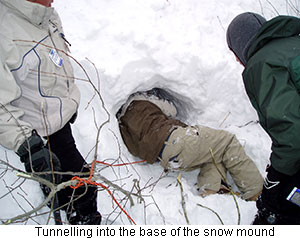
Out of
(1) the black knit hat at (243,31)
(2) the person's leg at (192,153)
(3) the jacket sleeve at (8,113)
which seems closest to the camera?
(3) the jacket sleeve at (8,113)

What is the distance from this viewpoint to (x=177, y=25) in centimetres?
340

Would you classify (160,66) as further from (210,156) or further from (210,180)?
(210,180)

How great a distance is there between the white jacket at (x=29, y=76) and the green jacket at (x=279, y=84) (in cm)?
127

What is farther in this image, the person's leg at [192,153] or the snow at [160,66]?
the snow at [160,66]

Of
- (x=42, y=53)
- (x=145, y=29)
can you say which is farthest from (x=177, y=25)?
(x=42, y=53)

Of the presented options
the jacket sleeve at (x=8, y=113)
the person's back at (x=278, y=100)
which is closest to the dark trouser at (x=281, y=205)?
the person's back at (x=278, y=100)

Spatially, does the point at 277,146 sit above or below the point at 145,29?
below

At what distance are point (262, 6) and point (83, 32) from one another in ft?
10.3

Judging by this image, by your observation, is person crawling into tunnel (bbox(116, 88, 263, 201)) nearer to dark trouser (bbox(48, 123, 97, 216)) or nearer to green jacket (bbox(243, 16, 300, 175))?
dark trouser (bbox(48, 123, 97, 216))

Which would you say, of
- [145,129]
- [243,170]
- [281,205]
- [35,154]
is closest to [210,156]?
[243,170]

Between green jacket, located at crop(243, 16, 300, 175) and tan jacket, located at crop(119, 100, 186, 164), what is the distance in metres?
1.26

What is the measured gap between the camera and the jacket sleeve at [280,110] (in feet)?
4.21

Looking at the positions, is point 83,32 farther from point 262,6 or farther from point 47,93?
point 262,6

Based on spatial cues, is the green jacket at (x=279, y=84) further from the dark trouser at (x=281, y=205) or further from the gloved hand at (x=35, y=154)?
the gloved hand at (x=35, y=154)
